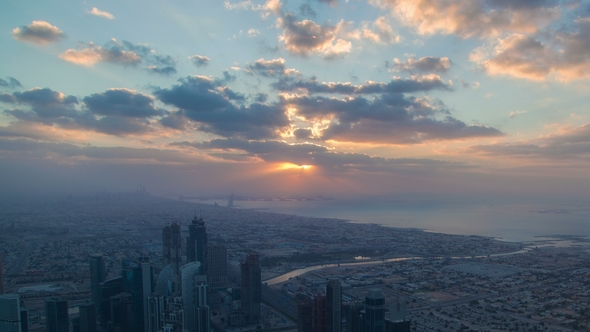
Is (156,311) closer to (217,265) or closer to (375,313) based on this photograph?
(375,313)

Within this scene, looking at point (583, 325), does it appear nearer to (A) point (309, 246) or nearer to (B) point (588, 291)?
(B) point (588, 291)

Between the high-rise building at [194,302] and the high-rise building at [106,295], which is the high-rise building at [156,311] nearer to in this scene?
the high-rise building at [194,302]

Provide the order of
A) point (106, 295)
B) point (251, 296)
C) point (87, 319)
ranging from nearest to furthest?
1. point (87, 319)
2. point (106, 295)
3. point (251, 296)

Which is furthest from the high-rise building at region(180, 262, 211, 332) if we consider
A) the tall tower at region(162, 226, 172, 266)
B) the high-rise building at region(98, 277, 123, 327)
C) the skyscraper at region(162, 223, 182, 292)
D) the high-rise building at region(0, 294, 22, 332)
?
the tall tower at region(162, 226, 172, 266)

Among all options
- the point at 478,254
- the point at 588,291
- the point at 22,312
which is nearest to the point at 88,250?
the point at 22,312

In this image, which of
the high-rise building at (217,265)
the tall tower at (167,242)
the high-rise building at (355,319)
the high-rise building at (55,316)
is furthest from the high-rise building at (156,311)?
the tall tower at (167,242)

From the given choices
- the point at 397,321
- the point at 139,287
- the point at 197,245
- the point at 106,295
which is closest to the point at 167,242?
the point at 197,245
